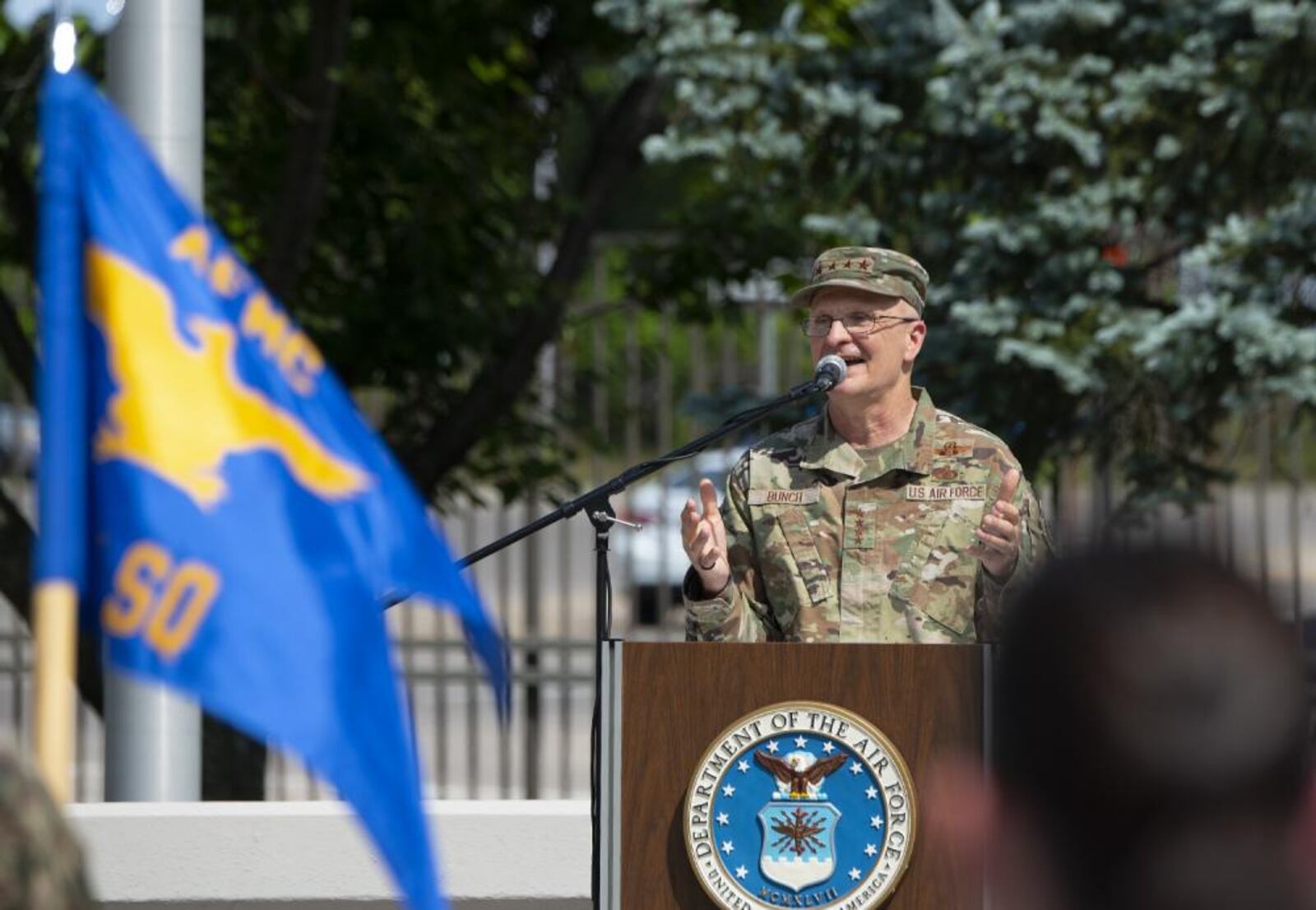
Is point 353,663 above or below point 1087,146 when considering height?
below

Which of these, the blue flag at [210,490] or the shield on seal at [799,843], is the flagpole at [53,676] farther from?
the shield on seal at [799,843]

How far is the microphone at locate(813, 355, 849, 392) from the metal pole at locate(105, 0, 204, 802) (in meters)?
2.04

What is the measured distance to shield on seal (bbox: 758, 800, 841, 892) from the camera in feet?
11.4

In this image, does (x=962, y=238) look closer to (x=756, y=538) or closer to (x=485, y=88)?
(x=485, y=88)

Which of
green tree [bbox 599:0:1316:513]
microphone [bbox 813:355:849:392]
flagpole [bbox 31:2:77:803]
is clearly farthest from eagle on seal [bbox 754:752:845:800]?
green tree [bbox 599:0:1316:513]

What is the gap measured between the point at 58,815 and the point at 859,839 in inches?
91.1

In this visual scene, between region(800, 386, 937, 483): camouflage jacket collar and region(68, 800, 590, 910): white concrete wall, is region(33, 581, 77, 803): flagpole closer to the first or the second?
region(800, 386, 937, 483): camouflage jacket collar

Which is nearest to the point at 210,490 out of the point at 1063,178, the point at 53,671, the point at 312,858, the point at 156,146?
the point at 53,671

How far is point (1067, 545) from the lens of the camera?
149 cm

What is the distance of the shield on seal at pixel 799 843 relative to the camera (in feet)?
11.4

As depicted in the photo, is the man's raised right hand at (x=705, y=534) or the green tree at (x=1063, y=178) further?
the green tree at (x=1063, y=178)

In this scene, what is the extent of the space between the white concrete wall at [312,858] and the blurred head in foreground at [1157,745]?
3.50m

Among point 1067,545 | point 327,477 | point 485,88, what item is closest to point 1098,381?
point 485,88

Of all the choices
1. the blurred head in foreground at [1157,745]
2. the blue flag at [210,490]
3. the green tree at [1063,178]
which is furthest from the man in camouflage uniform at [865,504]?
the green tree at [1063,178]
